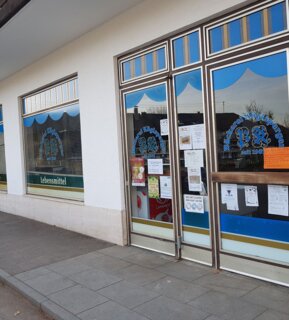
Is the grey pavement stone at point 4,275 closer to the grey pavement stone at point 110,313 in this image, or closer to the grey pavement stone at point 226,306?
the grey pavement stone at point 110,313

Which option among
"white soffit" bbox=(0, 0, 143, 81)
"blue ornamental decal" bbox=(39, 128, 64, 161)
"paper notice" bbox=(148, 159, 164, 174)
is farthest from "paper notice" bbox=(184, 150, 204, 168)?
"blue ornamental decal" bbox=(39, 128, 64, 161)

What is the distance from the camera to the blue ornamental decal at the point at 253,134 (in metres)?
4.41

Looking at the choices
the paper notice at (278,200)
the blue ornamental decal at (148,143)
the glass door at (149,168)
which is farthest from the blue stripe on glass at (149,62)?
the paper notice at (278,200)

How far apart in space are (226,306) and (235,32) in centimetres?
317

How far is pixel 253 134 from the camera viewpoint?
4.57 metres

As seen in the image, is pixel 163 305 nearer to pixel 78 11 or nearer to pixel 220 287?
pixel 220 287

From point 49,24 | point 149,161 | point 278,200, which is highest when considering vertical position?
point 49,24

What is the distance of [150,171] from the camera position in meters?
6.09

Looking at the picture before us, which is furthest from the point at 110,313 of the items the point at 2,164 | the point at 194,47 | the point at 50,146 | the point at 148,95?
the point at 2,164

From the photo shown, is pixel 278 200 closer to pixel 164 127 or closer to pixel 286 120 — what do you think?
pixel 286 120

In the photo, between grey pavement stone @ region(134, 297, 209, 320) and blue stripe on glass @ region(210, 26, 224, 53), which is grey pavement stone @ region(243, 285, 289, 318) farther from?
blue stripe on glass @ region(210, 26, 224, 53)

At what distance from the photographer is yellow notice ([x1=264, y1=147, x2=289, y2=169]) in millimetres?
4254

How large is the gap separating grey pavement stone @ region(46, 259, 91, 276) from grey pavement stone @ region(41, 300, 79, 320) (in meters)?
0.97

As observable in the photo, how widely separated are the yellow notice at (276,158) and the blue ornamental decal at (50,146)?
5.04 m
